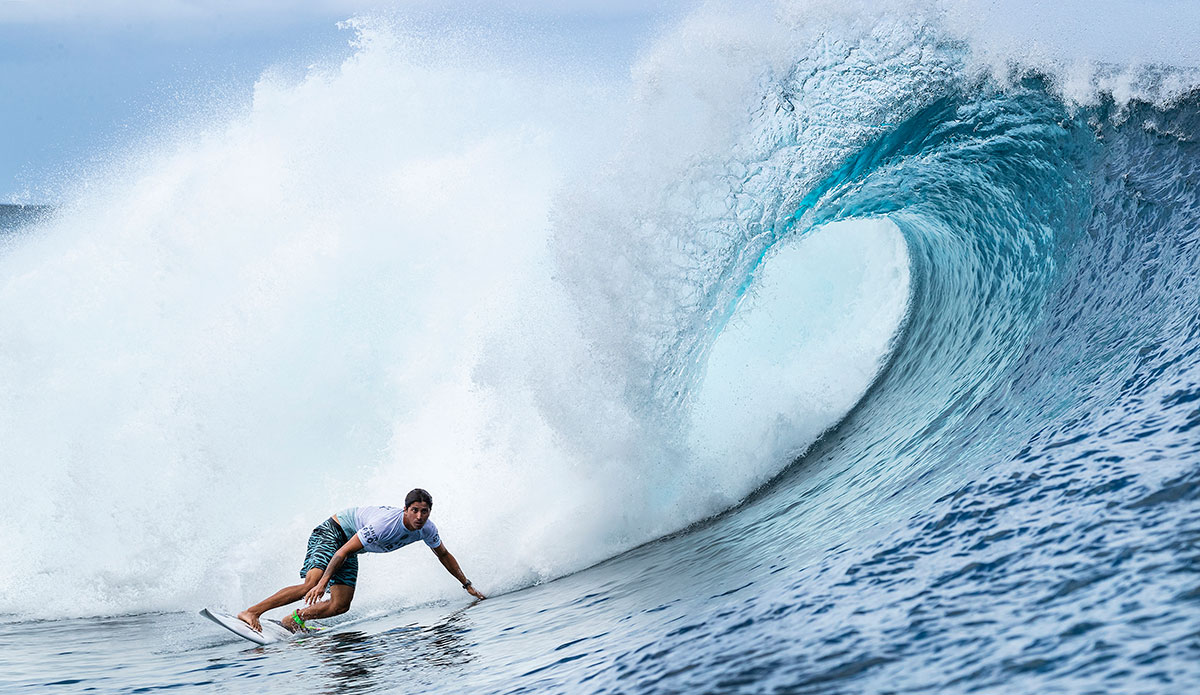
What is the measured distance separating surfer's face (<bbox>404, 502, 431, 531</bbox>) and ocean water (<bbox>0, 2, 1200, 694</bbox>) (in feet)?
2.19

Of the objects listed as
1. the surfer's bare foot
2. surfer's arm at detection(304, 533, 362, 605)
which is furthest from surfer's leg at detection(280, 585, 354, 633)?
the surfer's bare foot

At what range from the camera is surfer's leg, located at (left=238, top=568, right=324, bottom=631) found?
20.4 ft

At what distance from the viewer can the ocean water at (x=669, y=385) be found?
4.11m

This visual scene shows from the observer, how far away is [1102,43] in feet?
25.4

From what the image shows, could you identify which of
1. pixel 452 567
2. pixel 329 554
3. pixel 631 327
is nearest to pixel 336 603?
pixel 329 554

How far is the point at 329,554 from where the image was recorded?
22.0ft

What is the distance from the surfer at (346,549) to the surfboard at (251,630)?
59 mm

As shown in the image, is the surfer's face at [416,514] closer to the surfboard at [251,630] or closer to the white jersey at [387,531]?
the white jersey at [387,531]

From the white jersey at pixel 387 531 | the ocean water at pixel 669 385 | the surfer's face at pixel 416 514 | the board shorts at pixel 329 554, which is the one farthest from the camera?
the board shorts at pixel 329 554

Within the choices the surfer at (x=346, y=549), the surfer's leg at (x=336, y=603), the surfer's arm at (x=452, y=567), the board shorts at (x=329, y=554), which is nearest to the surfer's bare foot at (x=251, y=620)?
the surfer at (x=346, y=549)

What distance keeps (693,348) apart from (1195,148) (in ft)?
13.3

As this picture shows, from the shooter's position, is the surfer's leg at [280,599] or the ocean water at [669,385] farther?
the surfer's leg at [280,599]

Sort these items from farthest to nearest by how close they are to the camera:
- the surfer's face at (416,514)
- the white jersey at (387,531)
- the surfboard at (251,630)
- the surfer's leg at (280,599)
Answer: the white jersey at (387,531), the surfer's face at (416,514), the surfer's leg at (280,599), the surfboard at (251,630)

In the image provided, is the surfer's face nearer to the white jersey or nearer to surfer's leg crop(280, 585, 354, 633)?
the white jersey
